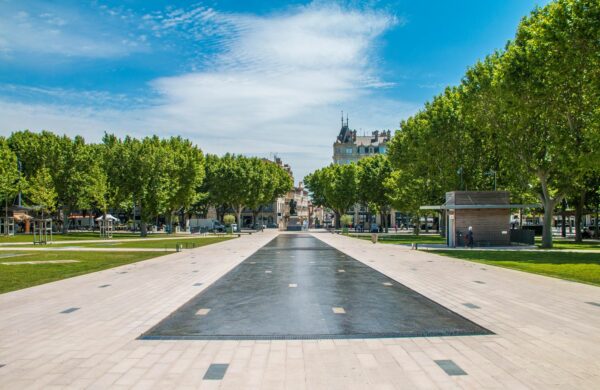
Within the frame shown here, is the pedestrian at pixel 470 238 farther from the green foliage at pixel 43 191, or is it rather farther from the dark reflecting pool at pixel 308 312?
the green foliage at pixel 43 191

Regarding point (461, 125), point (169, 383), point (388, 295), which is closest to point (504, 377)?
point (169, 383)

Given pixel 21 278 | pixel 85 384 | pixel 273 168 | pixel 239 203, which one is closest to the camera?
pixel 85 384

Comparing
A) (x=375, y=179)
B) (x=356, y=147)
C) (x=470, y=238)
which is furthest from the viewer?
(x=356, y=147)

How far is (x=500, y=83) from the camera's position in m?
34.8

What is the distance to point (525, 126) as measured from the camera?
39.3 meters

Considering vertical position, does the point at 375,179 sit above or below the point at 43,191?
above

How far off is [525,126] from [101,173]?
173 ft

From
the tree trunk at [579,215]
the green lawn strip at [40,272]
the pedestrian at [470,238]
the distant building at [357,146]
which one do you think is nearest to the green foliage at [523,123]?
the tree trunk at [579,215]

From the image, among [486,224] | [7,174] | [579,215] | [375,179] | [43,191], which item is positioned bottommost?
[486,224]

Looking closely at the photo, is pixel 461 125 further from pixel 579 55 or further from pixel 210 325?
pixel 210 325

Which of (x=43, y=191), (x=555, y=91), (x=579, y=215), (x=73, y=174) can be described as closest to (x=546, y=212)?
(x=555, y=91)

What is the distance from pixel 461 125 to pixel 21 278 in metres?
43.8

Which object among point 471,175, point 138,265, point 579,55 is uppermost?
point 579,55

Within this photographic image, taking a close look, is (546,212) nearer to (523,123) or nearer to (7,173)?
(523,123)
